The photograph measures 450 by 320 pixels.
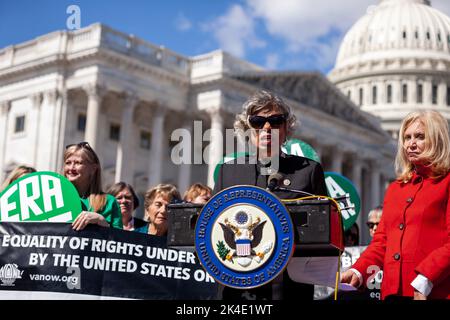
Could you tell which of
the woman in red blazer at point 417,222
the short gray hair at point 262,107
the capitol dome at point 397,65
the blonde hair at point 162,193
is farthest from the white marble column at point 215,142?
the capitol dome at point 397,65

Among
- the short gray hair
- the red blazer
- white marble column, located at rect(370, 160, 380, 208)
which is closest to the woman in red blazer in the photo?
the red blazer

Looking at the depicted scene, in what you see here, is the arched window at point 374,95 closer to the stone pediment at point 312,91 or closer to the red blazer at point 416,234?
the stone pediment at point 312,91

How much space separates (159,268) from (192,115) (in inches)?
1592

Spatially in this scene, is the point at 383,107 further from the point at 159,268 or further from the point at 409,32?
the point at 159,268

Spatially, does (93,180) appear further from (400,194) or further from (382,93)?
(382,93)

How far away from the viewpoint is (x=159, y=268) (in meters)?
7.76

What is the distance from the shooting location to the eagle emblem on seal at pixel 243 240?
402 cm

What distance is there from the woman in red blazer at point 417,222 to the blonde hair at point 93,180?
2.82 metres

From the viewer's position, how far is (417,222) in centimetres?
474

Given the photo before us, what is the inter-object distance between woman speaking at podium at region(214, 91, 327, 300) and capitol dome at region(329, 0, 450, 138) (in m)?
88.2

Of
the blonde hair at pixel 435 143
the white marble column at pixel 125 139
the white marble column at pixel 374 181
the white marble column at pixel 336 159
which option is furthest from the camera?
the white marble column at pixel 374 181

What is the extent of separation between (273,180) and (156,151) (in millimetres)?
40678

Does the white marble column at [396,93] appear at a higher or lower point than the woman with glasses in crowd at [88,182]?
higher

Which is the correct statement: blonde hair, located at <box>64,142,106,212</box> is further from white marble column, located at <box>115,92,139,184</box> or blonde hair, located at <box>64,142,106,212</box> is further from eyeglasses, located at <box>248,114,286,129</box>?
white marble column, located at <box>115,92,139,184</box>
